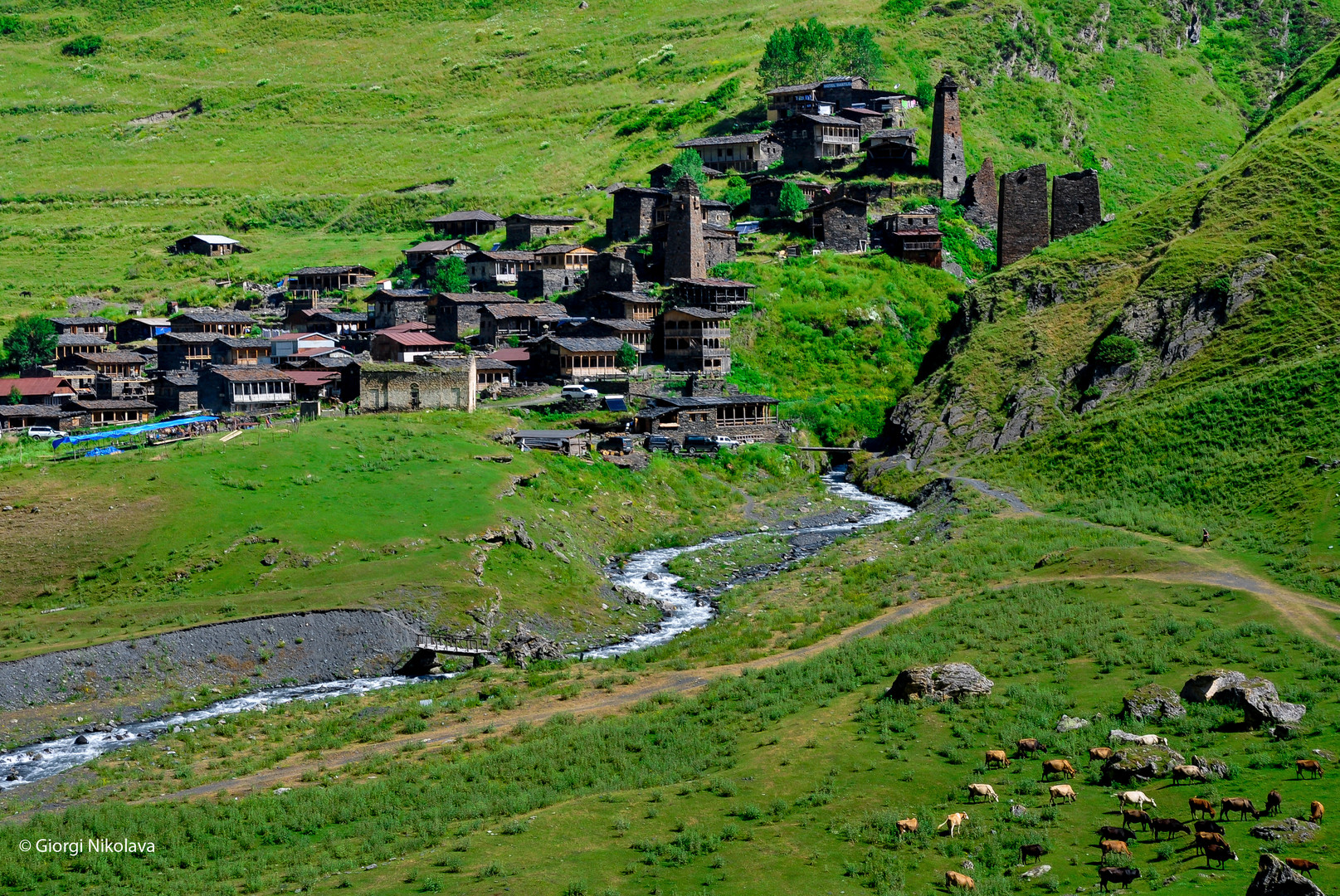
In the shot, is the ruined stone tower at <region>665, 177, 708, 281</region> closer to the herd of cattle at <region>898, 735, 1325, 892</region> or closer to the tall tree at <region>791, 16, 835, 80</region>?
the tall tree at <region>791, 16, 835, 80</region>

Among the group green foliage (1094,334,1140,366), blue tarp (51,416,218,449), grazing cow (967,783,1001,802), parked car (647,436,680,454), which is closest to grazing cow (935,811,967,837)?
grazing cow (967,783,1001,802)

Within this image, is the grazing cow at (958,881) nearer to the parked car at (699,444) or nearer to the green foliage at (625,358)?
the parked car at (699,444)

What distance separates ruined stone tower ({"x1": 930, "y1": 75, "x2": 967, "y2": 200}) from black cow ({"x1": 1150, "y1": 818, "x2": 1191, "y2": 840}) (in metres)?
127

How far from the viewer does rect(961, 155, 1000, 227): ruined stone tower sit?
15925cm

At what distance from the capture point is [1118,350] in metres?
107

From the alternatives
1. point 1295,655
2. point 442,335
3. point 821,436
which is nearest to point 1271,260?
point 821,436

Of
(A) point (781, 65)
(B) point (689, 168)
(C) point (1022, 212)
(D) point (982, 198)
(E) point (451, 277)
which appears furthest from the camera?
(A) point (781, 65)

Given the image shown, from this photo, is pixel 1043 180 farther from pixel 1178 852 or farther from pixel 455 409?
pixel 1178 852

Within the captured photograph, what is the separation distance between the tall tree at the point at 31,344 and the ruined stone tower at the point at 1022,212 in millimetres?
85726

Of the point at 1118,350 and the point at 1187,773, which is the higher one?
the point at 1118,350

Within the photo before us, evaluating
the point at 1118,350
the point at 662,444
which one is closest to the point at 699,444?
the point at 662,444

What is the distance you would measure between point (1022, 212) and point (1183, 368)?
38.7 metres

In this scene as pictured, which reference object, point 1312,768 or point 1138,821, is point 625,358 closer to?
point 1312,768

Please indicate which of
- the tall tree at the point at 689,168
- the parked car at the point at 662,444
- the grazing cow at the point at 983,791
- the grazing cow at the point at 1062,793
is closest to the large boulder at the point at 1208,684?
the grazing cow at the point at 1062,793
